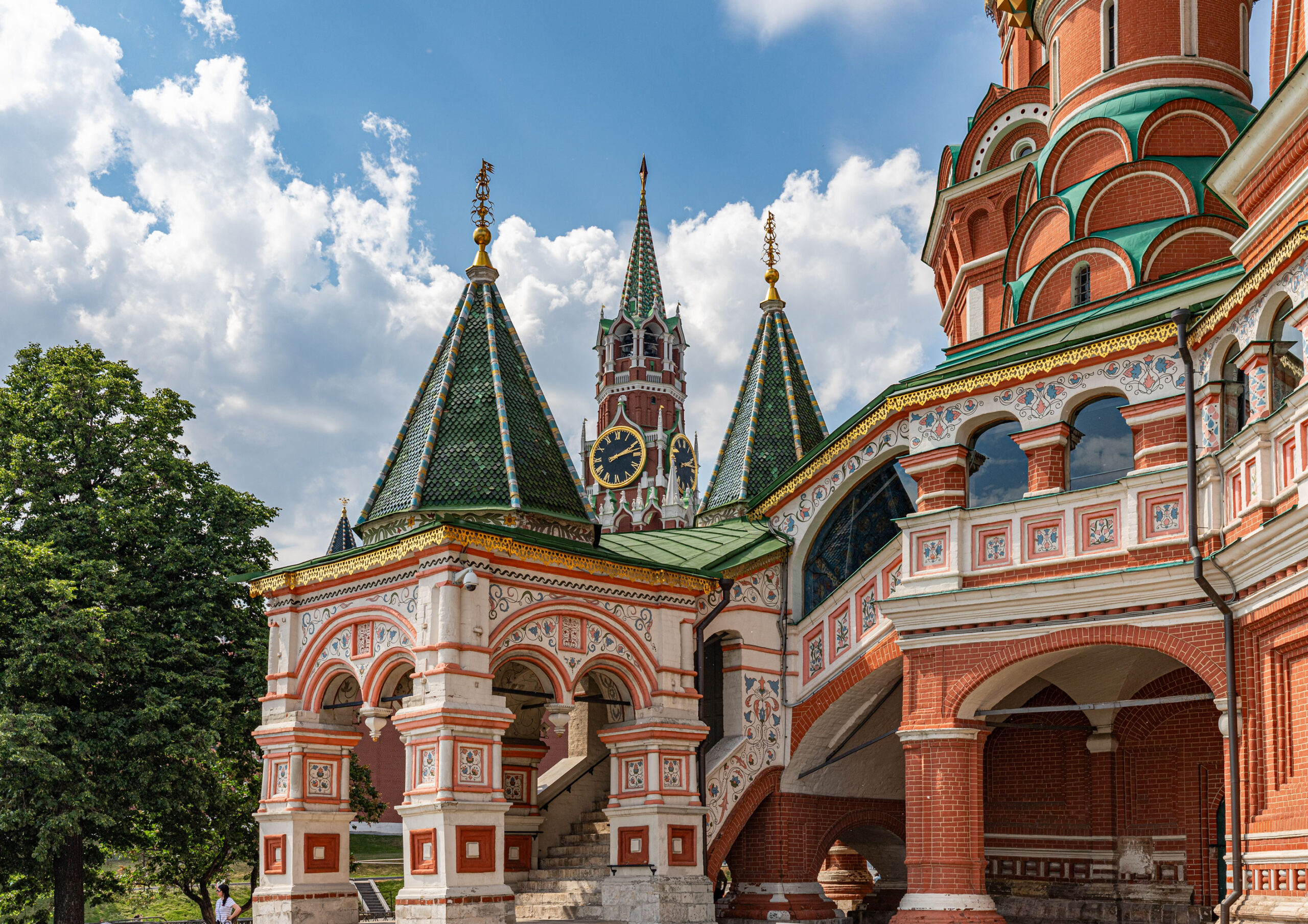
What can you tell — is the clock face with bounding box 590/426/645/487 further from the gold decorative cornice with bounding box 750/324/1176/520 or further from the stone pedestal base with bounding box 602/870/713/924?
the stone pedestal base with bounding box 602/870/713/924

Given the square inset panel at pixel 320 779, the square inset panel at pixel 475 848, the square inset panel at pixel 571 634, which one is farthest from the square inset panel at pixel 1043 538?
the square inset panel at pixel 320 779

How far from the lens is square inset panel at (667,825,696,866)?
14828 mm

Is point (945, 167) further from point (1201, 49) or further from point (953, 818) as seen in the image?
point (953, 818)

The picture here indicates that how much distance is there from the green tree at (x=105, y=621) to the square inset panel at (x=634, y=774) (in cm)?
Answer: 589

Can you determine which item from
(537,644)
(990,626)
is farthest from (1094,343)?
(537,644)

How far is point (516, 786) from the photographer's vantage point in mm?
17188

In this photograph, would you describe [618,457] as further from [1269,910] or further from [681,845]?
[1269,910]

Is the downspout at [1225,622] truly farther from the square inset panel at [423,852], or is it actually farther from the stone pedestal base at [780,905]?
the square inset panel at [423,852]

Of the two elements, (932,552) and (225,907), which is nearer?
(932,552)

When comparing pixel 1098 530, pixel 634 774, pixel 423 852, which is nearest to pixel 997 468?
pixel 1098 530

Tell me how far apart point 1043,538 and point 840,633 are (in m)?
3.36

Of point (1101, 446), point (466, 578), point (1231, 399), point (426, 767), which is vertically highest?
point (1231, 399)

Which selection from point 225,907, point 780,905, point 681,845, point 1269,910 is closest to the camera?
point 1269,910

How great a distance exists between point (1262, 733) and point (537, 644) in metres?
7.16
